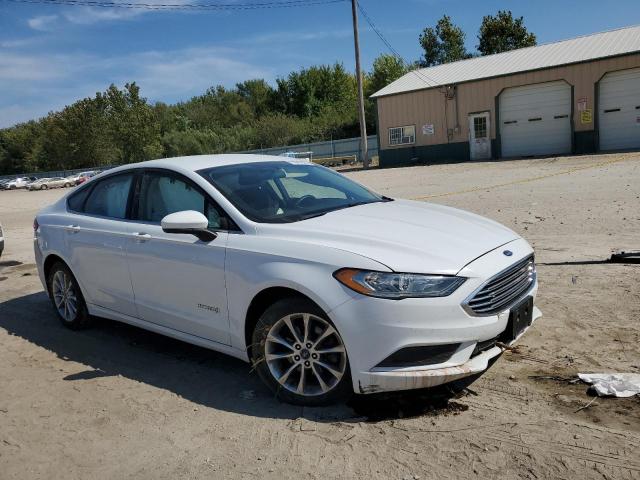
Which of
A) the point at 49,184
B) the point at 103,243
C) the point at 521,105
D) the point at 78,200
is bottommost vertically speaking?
the point at 49,184

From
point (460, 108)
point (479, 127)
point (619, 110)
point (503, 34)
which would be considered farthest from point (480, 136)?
point (503, 34)

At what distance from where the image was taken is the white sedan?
10.8 feet

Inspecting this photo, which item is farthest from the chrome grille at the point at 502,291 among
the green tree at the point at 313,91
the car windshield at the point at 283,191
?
the green tree at the point at 313,91

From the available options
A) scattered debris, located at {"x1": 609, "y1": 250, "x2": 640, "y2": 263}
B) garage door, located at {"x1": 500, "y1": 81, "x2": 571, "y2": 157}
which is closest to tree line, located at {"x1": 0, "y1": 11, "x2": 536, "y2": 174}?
garage door, located at {"x1": 500, "y1": 81, "x2": 571, "y2": 157}

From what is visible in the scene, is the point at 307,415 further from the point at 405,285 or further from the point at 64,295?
the point at 64,295

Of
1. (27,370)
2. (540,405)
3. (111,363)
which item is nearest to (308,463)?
(540,405)

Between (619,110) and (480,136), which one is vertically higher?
(619,110)

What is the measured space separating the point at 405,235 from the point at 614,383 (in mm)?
1581

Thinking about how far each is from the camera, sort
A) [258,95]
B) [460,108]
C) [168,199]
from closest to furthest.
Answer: [168,199]
[460,108]
[258,95]

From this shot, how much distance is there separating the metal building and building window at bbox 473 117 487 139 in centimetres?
5

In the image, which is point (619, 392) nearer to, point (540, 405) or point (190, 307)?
point (540, 405)

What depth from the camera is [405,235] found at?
363 centimetres

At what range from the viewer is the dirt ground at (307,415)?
3.00m

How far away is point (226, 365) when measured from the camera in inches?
180
